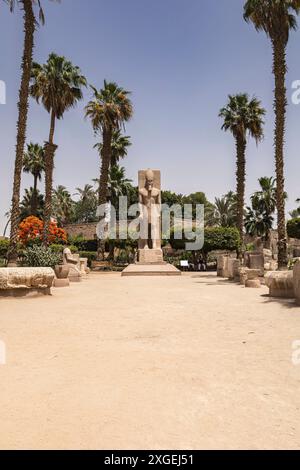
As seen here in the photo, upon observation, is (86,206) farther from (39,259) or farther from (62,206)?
(39,259)

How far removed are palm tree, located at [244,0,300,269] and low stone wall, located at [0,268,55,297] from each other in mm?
10111

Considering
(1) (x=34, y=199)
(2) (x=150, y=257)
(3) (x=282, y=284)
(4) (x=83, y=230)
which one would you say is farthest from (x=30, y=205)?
(3) (x=282, y=284)

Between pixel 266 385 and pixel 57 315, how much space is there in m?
4.20

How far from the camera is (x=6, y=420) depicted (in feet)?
8.16

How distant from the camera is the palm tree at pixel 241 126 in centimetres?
2886

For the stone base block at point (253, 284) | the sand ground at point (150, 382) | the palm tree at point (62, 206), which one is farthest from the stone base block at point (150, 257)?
the palm tree at point (62, 206)

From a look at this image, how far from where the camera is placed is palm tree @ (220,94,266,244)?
28859mm
